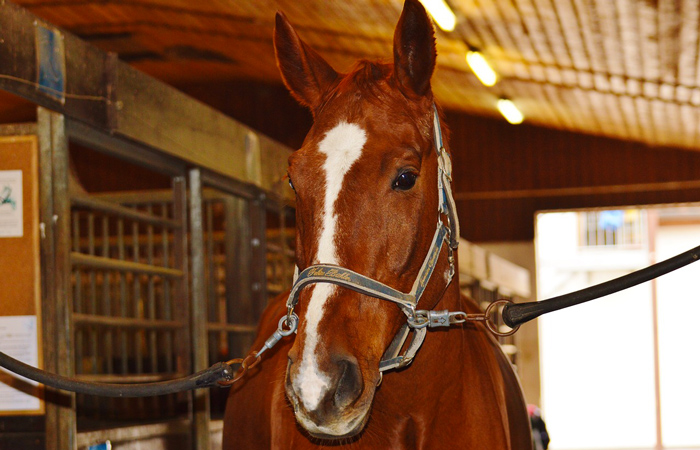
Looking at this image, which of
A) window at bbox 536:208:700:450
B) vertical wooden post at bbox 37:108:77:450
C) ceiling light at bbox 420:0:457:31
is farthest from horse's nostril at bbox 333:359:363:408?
window at bbox 536:208:700:450

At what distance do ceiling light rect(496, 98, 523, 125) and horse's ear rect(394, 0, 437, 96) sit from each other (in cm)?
994

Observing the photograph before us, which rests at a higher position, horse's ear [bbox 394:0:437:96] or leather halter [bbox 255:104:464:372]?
horse's ear [bbox 394:0:437:96]

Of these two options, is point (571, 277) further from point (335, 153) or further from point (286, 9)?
point (335, 153)

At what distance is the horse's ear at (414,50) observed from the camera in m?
1.87

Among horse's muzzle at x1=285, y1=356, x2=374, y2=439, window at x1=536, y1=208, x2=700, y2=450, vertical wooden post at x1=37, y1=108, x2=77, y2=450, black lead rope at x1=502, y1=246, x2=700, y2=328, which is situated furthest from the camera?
window at x1=536, y1=208, x2=700, y2=450

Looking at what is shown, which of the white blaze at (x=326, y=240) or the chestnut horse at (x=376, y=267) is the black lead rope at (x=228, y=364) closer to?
the chestnut horse at (x=376, y=267)

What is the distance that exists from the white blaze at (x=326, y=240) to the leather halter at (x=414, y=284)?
30 mm

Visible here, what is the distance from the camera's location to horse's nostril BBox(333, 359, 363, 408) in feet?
5.03

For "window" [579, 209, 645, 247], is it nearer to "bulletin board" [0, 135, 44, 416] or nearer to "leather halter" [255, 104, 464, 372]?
"bulletin board" [0, 135, 44, 416]

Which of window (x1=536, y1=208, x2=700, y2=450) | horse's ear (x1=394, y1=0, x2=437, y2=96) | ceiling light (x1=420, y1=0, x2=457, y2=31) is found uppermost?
ceiling light (x1=420, y1=0, x2=457, y2=31)

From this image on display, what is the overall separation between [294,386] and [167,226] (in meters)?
2.42

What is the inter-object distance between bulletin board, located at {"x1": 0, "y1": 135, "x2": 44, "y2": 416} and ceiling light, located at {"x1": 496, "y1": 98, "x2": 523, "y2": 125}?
31.5 ft

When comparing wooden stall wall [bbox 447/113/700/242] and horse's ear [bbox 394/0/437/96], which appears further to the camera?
wooden stall wall [bbox 447/113/700/242]

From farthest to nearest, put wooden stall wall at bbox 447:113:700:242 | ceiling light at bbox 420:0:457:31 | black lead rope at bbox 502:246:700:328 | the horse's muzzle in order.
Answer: wooden stall wall at bbox 447:113:700:242, ceiling light at bbox 420:0:457:31, black lead rope at bbox 502:246:700:328, the horse's muzzle
